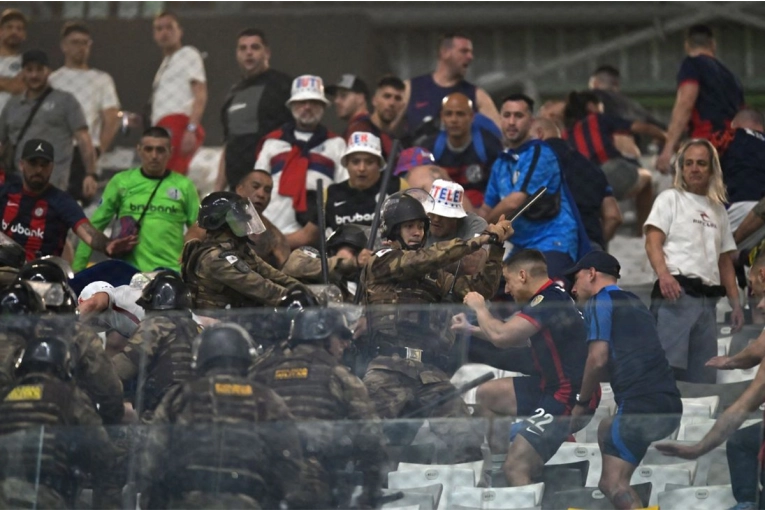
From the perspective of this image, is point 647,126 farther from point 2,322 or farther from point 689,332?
point 2,322

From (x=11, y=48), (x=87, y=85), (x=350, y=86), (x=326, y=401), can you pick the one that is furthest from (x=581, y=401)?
(x=11, y=48)

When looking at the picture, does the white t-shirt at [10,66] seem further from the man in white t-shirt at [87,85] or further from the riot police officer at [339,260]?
the riot police officer at [339,260]

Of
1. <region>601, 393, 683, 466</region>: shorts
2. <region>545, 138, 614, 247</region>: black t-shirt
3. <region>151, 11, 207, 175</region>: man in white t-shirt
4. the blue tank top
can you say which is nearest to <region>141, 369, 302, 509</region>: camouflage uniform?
<region>601, 393, 683, 466</region>: shorts

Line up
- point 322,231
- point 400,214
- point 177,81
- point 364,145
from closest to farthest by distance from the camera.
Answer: point 400,214 → point 322,231 → point 364,145 → point 177,81

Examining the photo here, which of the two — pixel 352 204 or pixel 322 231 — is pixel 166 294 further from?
pixel 352 204

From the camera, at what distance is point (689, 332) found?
9281 mm

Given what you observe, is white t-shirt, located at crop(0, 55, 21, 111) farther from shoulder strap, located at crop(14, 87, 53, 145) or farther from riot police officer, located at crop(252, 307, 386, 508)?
riot police officer, located at crop(252, 307, 386, 508)

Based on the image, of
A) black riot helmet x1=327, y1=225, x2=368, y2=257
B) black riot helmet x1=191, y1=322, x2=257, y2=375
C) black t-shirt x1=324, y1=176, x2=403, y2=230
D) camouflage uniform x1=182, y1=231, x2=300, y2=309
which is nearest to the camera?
black riot helmet x1=191, y1=322, x2=257, y2=375

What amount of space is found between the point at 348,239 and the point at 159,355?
235 cm

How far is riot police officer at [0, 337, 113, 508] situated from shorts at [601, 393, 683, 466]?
235 centimetres

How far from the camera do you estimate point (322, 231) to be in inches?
436

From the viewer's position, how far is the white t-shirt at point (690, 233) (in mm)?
10719

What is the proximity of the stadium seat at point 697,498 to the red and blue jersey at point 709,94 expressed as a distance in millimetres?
4329

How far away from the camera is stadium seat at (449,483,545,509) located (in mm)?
8688
